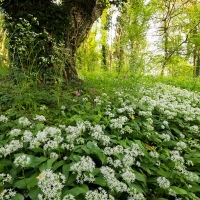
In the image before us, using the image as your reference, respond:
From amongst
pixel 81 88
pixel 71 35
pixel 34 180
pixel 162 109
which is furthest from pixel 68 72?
pixel 34 180

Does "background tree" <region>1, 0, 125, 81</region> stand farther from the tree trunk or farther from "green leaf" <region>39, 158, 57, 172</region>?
"green leaf" <region>39, 158, 57, 172</region>

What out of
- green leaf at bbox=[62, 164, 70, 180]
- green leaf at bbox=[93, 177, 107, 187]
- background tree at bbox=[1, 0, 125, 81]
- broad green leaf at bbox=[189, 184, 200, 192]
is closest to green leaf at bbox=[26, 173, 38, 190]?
green leaf at bbox=[62, 164, 70, 180]

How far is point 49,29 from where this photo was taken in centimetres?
440

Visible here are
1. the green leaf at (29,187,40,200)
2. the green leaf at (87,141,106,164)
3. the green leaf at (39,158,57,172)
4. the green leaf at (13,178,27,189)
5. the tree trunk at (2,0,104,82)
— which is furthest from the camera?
the tree trunk at (2,0,104,82)

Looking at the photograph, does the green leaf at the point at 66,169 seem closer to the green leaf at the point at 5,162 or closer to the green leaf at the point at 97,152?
the green leaf at the point at 97,152

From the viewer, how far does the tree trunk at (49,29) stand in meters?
→ 4.04

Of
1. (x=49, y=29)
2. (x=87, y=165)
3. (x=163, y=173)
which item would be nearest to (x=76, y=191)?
(x=87, y=165)

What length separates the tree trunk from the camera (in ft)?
13.2

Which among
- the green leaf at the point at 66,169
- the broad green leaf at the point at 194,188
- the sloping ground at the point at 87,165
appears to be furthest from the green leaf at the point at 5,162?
the broad green leaf at the point at 194,188

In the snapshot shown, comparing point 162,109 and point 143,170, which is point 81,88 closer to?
point 162,109

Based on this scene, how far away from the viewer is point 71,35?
499cm

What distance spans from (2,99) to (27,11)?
2.29 m

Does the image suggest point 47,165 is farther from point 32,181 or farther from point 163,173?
point 163,173

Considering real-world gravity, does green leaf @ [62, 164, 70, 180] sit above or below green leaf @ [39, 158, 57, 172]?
below
